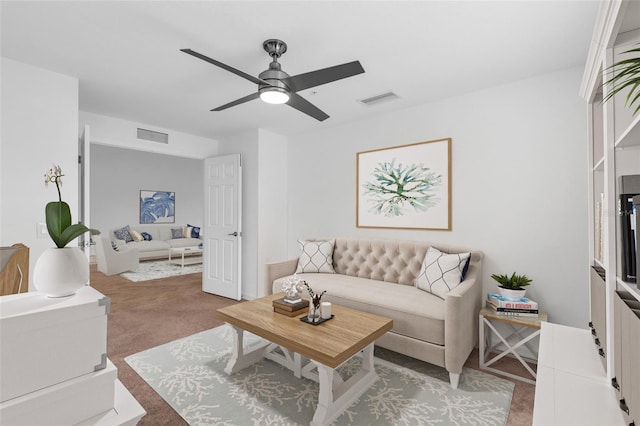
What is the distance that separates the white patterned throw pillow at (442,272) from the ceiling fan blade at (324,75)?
6.15ft

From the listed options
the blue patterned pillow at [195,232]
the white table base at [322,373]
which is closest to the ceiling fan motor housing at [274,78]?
the white table base at [322,373]

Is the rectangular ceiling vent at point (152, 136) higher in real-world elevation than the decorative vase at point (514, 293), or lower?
higher

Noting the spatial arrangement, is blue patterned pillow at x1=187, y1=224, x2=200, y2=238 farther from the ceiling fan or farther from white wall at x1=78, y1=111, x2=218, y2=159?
the ceiling fan

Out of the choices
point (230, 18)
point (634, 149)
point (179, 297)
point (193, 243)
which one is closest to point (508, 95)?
point (634, 149)

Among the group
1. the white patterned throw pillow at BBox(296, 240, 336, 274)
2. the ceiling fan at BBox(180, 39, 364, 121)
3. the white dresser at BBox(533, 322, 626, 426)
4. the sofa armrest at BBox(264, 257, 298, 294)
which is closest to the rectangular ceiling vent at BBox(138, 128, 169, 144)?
the sofa armrest at BBox(264, 257, 298, 294)

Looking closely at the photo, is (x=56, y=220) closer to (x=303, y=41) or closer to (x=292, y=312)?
(x=292, y=312)

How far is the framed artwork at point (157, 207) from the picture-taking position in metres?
8.36

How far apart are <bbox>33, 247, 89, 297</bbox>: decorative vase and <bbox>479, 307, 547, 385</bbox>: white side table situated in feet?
9.01

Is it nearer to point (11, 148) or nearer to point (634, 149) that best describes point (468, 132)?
point (634, 149)

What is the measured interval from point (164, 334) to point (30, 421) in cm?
252

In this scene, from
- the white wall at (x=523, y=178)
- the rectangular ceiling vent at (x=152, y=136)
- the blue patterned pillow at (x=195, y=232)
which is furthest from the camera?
the blue patterned pillow at (x=195, y=232)

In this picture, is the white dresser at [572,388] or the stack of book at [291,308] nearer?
the white dresser at [572,388]

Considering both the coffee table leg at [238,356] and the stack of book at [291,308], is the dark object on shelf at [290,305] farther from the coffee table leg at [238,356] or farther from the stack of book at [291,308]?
the coffee table leg at [238,356]

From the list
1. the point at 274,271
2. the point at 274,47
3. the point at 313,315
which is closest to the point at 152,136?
the point at 274,271
